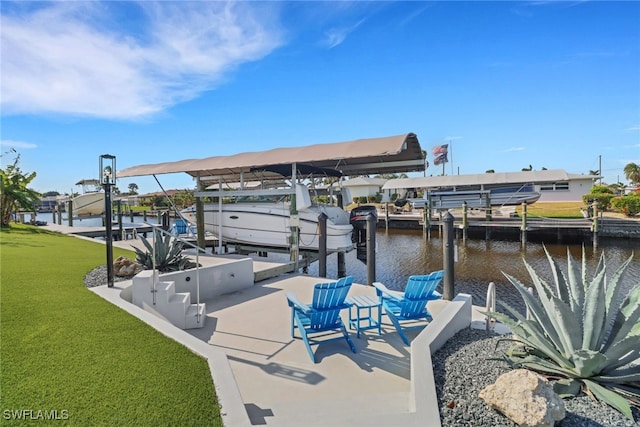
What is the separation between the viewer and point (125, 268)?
766cm

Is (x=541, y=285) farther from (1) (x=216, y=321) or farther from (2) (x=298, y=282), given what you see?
(2) (x=298, y=282)

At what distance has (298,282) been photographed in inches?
350

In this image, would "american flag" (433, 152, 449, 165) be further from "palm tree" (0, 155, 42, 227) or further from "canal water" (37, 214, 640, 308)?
"palm tree" (0, 155, 42, 227)

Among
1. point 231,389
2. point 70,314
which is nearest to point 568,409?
point 231,389

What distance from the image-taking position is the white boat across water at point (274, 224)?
12219 millimetres

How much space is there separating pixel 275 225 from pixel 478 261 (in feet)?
36.6

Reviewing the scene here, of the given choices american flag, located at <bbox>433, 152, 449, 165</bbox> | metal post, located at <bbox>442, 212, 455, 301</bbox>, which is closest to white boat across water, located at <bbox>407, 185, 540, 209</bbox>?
metal post, located at <bbox>442, 212, 455, 301</bbox>

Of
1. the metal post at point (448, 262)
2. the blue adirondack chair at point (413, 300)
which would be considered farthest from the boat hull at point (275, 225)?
the blue adirondack chair at point (413, 300)

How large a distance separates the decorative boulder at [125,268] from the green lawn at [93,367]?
6.63 ft

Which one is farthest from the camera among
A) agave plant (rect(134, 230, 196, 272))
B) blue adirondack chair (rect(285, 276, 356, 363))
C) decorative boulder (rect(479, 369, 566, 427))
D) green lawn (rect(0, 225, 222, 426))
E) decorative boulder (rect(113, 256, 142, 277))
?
agave plant (rect(134, 230, 196, 272))

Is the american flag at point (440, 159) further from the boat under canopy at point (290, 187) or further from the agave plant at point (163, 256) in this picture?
the agave plant at point (163, 256)

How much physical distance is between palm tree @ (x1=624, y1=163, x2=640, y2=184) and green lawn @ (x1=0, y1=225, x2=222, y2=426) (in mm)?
68515

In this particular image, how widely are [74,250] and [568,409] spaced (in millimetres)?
11958

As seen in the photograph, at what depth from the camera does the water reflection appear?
45.0 ft
